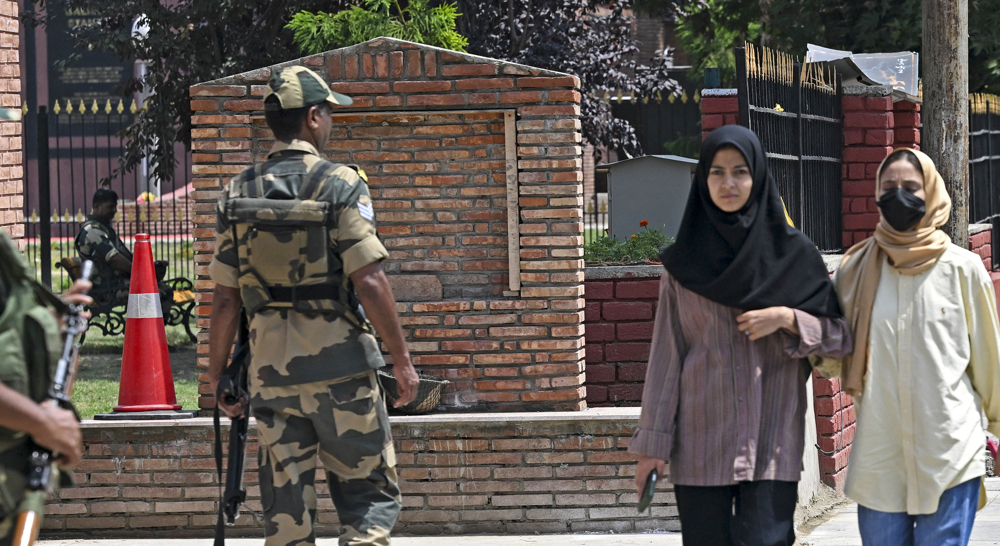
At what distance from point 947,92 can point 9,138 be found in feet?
17.8

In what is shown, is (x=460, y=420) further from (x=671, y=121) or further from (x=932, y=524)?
(x=671, y=121)

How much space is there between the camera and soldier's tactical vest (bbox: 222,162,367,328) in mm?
3744

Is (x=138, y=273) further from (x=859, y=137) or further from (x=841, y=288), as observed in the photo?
(x=859, y=137)

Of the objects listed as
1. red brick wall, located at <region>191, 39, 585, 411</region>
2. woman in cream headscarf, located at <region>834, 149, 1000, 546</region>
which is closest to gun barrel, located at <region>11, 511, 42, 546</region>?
woman in cream headscarf, located at <region>834, 149, 1000, 546</region>

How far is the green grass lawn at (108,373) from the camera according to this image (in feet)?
→ 28.5

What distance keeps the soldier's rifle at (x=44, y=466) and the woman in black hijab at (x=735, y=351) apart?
5.16 ft

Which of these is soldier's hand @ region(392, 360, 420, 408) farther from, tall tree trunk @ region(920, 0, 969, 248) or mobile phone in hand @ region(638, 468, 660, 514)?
tall tree trunk @ region(920, 0, 969, 248)

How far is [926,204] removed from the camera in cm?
341

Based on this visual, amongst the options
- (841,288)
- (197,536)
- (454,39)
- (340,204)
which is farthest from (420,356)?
(454,39)

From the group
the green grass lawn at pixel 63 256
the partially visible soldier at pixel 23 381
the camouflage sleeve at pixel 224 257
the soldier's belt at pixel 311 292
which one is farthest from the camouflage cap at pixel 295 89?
the green grass lawn at pixel 63 256

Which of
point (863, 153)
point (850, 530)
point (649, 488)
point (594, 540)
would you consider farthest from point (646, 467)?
point (863, 153)

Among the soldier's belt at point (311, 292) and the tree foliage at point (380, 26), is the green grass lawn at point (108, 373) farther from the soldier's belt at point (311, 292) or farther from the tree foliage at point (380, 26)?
the soldier's belt at point (311, 292)

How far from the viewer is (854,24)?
46.4ft

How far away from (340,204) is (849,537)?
2.98 metres
